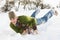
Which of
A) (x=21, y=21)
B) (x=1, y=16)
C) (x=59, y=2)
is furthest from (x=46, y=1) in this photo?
(x=1, y=16)

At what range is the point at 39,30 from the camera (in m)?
1.12

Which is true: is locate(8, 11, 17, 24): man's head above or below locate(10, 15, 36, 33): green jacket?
above

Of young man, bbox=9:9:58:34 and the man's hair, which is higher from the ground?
the man's hair

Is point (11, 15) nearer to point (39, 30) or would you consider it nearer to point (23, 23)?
point (23, 23)

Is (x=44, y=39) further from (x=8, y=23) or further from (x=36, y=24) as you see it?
(x=8, y=23)

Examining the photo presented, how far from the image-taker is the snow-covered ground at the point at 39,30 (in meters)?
1.09

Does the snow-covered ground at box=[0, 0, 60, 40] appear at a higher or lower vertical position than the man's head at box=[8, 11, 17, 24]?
lower

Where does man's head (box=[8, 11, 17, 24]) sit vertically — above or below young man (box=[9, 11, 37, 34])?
above

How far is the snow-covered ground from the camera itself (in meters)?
1.09

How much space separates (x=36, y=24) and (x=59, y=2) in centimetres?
24

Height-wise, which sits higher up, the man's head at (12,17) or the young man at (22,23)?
the man's head at (12,17)

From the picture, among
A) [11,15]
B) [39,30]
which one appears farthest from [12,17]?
[39,30]

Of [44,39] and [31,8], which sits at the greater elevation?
[31,8]

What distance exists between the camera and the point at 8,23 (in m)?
1.10
